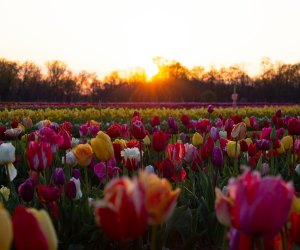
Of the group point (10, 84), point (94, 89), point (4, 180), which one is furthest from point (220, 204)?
point (94, 89)

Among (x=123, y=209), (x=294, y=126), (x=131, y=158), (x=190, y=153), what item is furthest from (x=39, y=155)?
(x=294, y=126)

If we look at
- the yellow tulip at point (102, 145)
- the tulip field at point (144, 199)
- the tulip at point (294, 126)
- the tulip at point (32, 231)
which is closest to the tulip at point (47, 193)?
the tulip field at point (144, 199)

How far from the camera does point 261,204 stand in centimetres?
98

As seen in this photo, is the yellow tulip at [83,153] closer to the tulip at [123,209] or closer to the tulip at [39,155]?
the tulip at [39,155]

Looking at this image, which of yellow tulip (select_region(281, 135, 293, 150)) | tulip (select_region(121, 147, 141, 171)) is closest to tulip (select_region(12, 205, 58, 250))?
tulip (select_region(121, 147, 141, 171))

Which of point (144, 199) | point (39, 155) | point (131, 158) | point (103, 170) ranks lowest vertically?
point (103, 170)

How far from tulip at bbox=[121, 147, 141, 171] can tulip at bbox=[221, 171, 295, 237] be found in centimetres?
192

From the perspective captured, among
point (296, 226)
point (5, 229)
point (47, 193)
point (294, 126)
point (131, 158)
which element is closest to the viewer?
point (5, 229)

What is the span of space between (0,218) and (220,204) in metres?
0.52

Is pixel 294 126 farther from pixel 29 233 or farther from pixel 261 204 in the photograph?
pixel 29 233

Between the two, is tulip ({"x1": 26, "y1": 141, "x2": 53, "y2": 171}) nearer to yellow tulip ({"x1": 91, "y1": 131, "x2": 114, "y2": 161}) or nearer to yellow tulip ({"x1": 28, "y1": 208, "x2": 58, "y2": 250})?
yellow tulip ({"x1": 91, "y1": 131, "x2": 114, "y2": 161})

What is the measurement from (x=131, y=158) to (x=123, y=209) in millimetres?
2014

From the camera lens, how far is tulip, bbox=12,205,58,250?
0.98 metres

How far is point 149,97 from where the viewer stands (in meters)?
65.9
